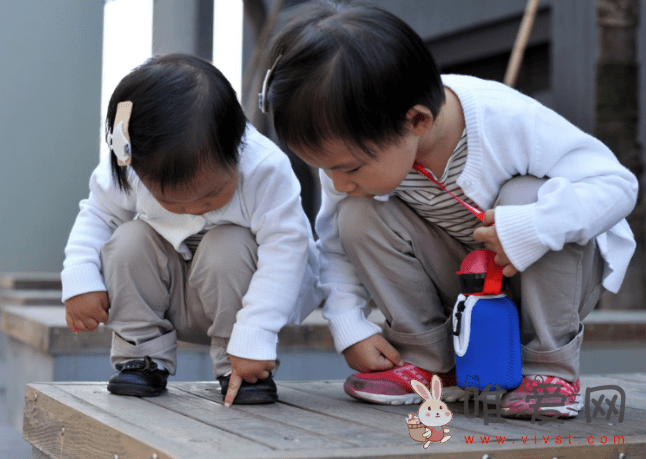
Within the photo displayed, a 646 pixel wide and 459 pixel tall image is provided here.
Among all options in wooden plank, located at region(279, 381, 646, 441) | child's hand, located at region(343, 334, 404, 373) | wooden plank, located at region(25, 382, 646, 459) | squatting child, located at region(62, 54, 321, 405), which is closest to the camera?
wooden plank, located at region(25, 382, 646, 459)

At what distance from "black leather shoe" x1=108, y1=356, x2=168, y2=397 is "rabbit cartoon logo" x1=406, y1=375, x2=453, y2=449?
1.59ft

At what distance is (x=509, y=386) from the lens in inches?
46.9

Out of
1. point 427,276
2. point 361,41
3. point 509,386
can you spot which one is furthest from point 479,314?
point 361,41

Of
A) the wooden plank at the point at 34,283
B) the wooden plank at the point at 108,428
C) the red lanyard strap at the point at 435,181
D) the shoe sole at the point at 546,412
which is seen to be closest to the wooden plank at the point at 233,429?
the wooden plank at the point at 108,428

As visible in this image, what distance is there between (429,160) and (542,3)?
10.4 feet

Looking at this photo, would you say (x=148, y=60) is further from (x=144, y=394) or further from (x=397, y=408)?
(x=397, y=408)

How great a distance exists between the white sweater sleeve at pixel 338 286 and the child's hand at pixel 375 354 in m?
0.01

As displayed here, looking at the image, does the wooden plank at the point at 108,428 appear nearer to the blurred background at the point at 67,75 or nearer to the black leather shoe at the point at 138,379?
the black leather shoe at the point at 138,379

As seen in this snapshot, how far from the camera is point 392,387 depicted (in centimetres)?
132

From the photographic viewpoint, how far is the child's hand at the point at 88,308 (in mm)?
1396

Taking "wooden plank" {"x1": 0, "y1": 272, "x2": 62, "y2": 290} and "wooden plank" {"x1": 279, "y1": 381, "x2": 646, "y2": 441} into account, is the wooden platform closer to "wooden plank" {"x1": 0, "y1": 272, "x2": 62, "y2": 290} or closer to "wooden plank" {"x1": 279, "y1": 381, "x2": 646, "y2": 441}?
"wooden plank" {"x1": 279, "y1": 381, "x2": 646, "y2": 441}

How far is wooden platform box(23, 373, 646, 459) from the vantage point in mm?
935

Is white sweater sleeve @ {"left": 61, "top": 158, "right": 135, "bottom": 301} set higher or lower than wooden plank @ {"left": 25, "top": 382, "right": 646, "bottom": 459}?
higher

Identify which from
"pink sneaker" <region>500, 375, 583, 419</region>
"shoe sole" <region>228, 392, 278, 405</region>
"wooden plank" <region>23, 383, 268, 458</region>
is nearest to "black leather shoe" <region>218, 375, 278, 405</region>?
"shoe sole" <region>228, 392, 278, 405</region>
